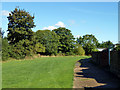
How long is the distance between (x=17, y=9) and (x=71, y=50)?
142 feet

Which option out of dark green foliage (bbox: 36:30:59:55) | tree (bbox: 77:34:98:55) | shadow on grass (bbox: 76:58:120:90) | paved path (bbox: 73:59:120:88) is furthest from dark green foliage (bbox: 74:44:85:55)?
paved path (bbox: 73:59:120:88)

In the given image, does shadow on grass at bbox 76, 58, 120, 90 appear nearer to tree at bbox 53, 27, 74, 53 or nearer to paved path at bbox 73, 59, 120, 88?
paved path at bbox 73, 59, 120, 88

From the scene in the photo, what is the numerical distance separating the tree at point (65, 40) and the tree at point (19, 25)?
3678cm

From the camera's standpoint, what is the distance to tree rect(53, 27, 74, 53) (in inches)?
2997

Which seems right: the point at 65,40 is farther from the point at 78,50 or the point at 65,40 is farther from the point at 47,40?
the point at 47,40

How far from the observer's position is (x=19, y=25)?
37.8m

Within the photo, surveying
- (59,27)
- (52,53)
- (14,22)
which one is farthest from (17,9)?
(59,27)

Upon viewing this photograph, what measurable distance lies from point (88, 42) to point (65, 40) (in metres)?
20.6

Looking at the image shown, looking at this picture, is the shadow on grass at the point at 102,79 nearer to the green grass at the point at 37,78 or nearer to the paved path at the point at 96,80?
the paved path at the point at 96,80

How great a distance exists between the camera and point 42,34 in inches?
2496

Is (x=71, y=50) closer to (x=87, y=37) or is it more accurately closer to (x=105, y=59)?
(x=87, y=37)

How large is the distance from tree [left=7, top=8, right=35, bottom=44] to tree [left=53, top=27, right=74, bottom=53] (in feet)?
121

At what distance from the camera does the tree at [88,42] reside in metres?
88.0

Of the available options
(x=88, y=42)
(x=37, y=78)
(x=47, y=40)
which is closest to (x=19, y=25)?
(x=47, y=40)
